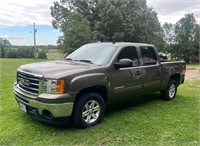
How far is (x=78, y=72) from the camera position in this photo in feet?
14.8

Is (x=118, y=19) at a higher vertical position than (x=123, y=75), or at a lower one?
higher

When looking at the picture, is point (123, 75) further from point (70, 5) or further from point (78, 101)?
point (70, 5)

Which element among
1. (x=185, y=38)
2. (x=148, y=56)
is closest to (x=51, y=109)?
(x=148, y=56)

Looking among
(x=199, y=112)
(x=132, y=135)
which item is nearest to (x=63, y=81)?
(x=132, y=135)

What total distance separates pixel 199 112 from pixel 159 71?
1.52 m

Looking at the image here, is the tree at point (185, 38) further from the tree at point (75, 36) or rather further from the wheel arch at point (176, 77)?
the wheel arch at point (176, 77)

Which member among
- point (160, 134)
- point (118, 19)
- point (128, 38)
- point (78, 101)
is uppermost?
point (118, 19)

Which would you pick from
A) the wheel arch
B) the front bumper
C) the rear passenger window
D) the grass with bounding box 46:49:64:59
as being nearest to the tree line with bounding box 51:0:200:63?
the grass with bounding box 46:49:64:59

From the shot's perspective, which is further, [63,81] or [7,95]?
[7,95]

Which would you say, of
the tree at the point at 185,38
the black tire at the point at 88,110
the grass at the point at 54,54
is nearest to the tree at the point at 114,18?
the grass at the point at 54,54

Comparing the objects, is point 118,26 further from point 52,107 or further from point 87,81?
point 52,107

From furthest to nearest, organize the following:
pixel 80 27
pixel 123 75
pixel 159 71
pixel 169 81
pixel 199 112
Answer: pixel 80 27
pixel 169 81
pixel 159 71
pixel 199 112
pixel 123 75

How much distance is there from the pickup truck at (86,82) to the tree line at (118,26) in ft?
62.5

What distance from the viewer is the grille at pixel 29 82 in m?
4.42
